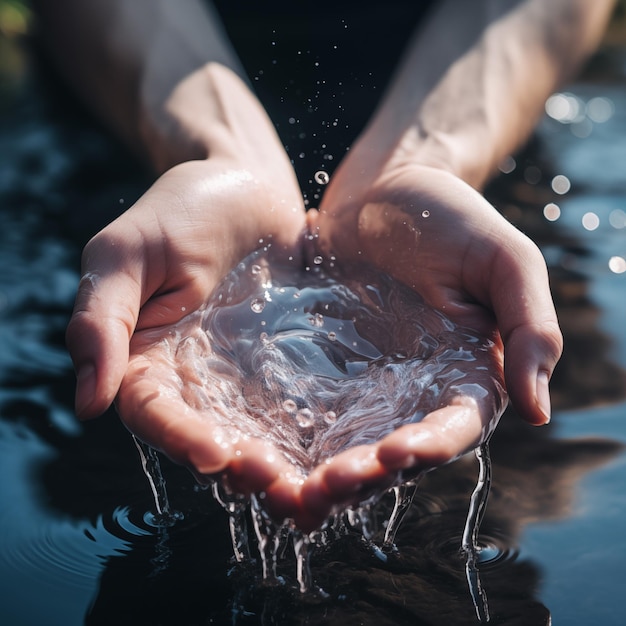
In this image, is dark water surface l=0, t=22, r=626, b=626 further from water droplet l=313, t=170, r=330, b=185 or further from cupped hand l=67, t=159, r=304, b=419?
water droplet l=313, t=170, r=330, b=185

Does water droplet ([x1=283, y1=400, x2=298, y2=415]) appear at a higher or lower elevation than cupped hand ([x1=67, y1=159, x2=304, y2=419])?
lower

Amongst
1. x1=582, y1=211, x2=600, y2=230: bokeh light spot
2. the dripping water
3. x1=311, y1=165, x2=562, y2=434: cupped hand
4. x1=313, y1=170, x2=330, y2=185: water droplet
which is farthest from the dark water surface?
x1=313, y1=170, x2=330, y2=185: water droplet

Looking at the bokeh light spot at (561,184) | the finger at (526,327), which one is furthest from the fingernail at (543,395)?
the bokeh light spot at (561,184)

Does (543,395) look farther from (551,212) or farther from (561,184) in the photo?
(561,184)

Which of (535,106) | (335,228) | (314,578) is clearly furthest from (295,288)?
(535,106)

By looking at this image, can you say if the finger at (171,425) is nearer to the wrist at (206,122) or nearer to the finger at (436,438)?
the finger at (436,438)

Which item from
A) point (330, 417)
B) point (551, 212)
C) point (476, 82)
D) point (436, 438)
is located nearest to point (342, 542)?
point (330, 417)

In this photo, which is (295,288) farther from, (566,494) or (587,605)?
(587,605)
